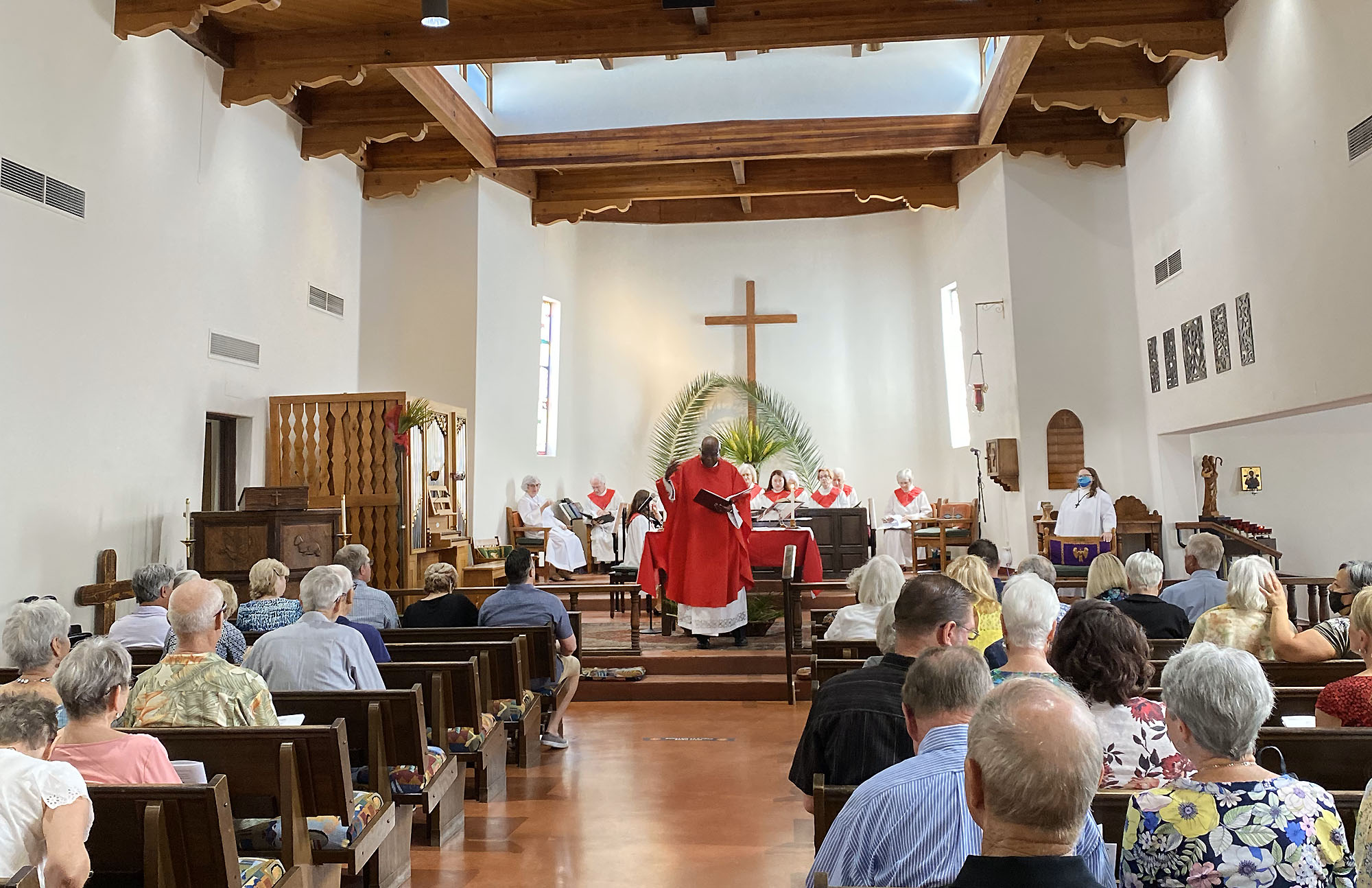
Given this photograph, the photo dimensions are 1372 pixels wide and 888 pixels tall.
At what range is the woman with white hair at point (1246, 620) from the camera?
406 centimetres

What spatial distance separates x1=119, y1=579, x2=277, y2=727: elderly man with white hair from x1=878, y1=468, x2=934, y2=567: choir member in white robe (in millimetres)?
10298

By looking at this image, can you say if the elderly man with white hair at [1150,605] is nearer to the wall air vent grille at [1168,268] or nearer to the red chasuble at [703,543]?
the red chasuble at [703,543]

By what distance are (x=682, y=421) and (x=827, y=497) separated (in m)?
2.94

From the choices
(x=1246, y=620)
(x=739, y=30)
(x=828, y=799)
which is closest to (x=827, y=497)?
(x=739, y=30)

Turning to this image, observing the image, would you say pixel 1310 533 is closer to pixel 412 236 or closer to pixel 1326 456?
pixel 1326 456

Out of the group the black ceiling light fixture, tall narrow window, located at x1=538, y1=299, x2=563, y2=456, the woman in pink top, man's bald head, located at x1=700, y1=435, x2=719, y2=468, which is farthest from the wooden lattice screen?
the woman in pink top

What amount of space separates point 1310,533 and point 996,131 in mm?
5379

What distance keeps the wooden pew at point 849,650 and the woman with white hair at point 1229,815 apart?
2.58 m

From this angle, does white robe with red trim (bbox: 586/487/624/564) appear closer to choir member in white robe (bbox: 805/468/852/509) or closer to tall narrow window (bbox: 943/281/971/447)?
choir member in white robe (bbox: 805/468/852/509)

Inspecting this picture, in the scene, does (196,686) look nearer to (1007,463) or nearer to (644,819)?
(644,819)

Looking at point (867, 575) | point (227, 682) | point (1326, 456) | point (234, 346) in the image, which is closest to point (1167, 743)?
point (867, 575)

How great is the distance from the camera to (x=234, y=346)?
912 cm

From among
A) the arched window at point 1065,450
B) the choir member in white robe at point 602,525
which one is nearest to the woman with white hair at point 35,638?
the arched window at point 1065,450

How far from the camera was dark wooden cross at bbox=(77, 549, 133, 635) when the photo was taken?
7113 mm
